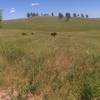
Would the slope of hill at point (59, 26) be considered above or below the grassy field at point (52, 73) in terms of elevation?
below

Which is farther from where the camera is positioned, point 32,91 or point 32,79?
point 32,79

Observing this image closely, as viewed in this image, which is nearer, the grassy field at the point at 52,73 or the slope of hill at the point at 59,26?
the grassy field at the point at 52,73

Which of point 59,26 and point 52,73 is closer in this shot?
point 52,73

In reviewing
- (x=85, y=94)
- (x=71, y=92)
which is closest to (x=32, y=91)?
(x=71, y=92)

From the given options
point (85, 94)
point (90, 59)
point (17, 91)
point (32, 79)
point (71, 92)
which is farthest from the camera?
point (90, 59)

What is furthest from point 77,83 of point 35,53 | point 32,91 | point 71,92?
point 35,53

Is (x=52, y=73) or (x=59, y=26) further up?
(x=52, y=73)

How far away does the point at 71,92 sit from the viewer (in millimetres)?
14602

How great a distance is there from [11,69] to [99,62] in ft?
19.1

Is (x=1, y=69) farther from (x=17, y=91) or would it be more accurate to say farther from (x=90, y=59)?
(x=90, y=59)

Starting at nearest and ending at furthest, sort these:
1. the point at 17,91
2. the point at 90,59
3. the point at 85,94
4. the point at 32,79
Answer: the point at 85,94
the point at 17,91
the point at 32,79
the point at 90,59

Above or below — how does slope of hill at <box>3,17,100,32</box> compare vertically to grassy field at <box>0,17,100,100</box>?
below

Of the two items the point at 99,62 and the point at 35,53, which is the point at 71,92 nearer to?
the point at 99,62

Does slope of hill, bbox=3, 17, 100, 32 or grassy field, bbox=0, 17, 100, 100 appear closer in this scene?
grassy field, bbox=0, 17, 100, 100
